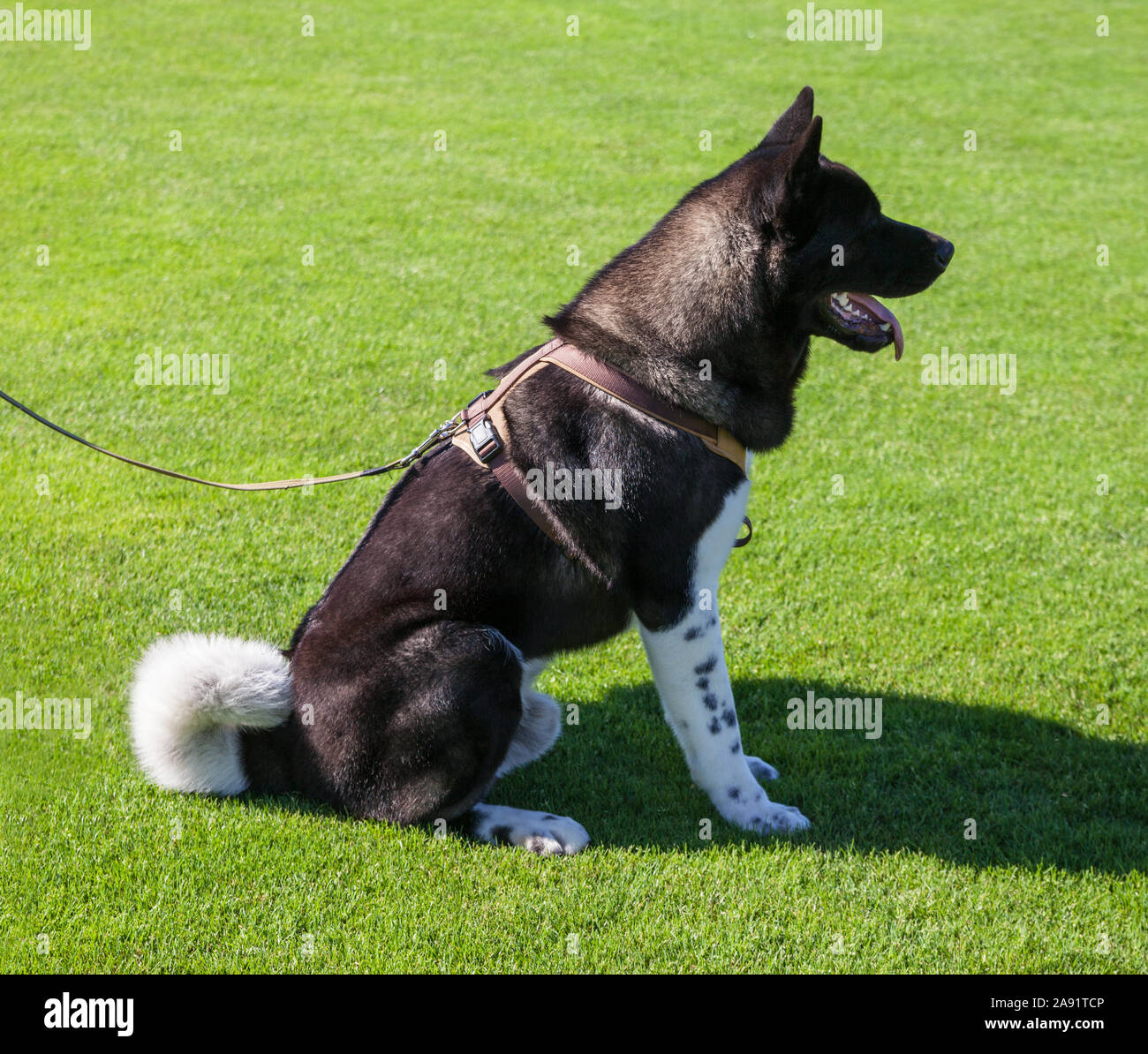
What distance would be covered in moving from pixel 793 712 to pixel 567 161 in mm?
9221

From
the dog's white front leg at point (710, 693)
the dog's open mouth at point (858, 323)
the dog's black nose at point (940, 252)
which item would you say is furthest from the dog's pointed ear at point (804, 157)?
the dog's white front leg at point (710, 693)

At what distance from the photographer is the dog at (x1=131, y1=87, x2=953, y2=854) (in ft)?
12.5

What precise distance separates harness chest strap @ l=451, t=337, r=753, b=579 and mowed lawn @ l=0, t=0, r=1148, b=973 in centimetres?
113

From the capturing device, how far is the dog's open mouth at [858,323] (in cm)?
400

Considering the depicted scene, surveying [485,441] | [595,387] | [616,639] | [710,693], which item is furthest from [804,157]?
[616,639]

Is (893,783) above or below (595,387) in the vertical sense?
below

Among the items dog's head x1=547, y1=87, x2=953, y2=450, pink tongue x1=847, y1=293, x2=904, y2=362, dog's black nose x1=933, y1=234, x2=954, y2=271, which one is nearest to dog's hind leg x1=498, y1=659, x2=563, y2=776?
dog's head x1=547, y1=87, x2=953, y2=450

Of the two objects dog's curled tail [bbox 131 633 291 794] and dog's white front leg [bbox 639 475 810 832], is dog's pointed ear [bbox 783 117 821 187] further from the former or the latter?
dog's curled tail [bbox 131 633 291 794]

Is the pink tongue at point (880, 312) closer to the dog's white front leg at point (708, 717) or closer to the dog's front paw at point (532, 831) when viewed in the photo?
the dog's white front leg at point (708, 717)

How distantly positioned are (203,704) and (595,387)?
168 cm

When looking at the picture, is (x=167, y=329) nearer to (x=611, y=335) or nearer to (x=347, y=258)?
(x=347, y=258)

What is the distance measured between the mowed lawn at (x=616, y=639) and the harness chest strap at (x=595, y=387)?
1133 millimetres

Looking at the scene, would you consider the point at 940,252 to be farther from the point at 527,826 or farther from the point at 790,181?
the point at 527,826

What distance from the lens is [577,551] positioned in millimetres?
3895
